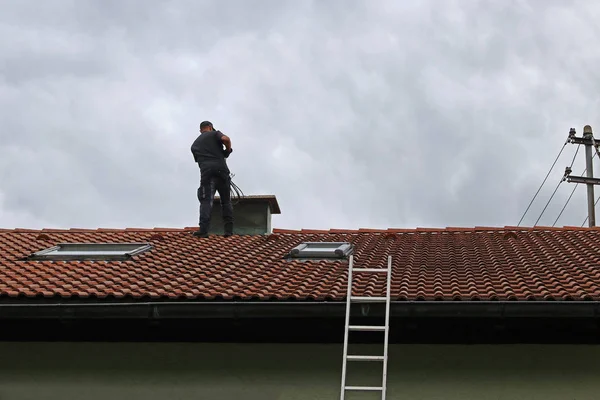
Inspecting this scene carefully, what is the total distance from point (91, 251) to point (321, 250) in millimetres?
3031

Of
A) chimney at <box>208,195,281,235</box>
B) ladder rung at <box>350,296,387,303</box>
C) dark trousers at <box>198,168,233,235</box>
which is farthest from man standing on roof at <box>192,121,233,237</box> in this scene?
ladder rung at <box>350,296,387,303</box>

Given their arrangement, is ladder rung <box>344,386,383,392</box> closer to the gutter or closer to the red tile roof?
the gutter

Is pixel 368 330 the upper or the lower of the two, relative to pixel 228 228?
lower

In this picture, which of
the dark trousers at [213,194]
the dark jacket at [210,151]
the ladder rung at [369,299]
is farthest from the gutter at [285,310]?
the dark jacket at [210,151]

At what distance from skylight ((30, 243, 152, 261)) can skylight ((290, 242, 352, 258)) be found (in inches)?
81.8

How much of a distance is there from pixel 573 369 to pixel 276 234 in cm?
601

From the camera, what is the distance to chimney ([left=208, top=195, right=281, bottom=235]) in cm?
1378

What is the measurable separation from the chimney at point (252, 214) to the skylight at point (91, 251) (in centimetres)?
283

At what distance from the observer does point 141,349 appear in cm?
800

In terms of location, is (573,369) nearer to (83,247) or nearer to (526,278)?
(526,278)

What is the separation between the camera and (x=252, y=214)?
45.6ft

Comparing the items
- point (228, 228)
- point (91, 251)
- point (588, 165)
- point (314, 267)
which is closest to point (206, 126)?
point (228, 228)

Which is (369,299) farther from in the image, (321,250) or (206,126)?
(206,126)

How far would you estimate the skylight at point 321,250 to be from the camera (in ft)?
33.7
